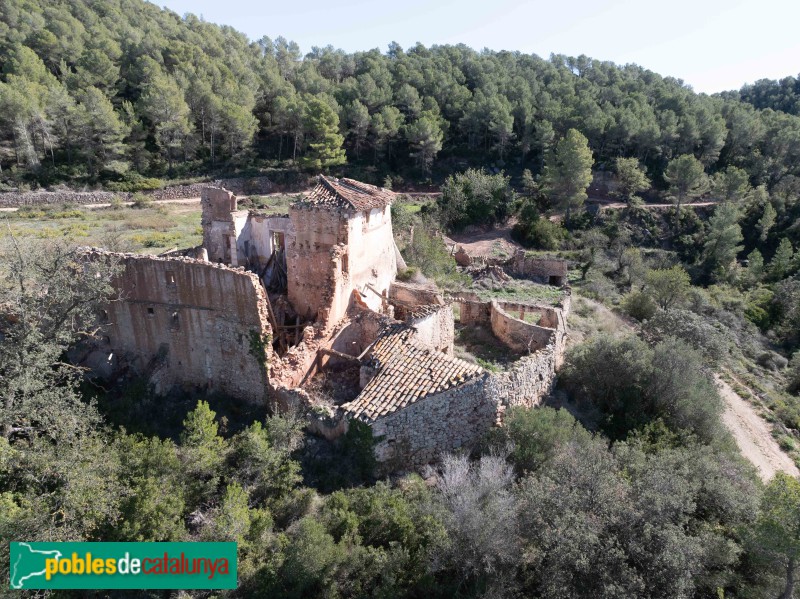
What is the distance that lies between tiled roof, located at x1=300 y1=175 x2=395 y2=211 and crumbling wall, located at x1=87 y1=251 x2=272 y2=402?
3748 millimetres

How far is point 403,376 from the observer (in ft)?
44.1

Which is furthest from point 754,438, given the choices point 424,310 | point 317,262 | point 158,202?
point 158,202

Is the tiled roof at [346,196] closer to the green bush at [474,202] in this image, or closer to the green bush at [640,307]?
the green bush at [640,307]

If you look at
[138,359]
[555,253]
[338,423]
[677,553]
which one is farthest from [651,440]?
[555,253]

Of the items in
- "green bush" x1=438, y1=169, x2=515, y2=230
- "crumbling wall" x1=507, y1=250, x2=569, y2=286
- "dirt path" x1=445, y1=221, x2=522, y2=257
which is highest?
"green bush" x1=438, y1=169, x2=515, y2=230

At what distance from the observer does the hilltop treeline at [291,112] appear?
138 feet

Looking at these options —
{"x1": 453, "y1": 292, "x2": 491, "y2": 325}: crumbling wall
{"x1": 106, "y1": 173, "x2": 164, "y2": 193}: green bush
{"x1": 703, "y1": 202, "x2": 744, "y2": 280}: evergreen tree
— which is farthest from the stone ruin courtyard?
{"x1": 703, "y1": 202, "x2": 744, "y2": 280}: evergreen tree

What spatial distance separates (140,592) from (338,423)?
5.19 metres

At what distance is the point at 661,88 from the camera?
2672 inches

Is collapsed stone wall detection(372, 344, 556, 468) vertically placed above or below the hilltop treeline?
below

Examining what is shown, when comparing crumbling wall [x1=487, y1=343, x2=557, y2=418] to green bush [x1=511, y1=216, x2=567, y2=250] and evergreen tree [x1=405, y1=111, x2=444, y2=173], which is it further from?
evergreen tree [x1=405, y1=111, x2=444, y2=173]

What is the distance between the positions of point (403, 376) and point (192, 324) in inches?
250

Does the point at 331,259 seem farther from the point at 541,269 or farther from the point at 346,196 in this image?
the point at 541,269

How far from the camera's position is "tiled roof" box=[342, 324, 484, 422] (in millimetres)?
12750
